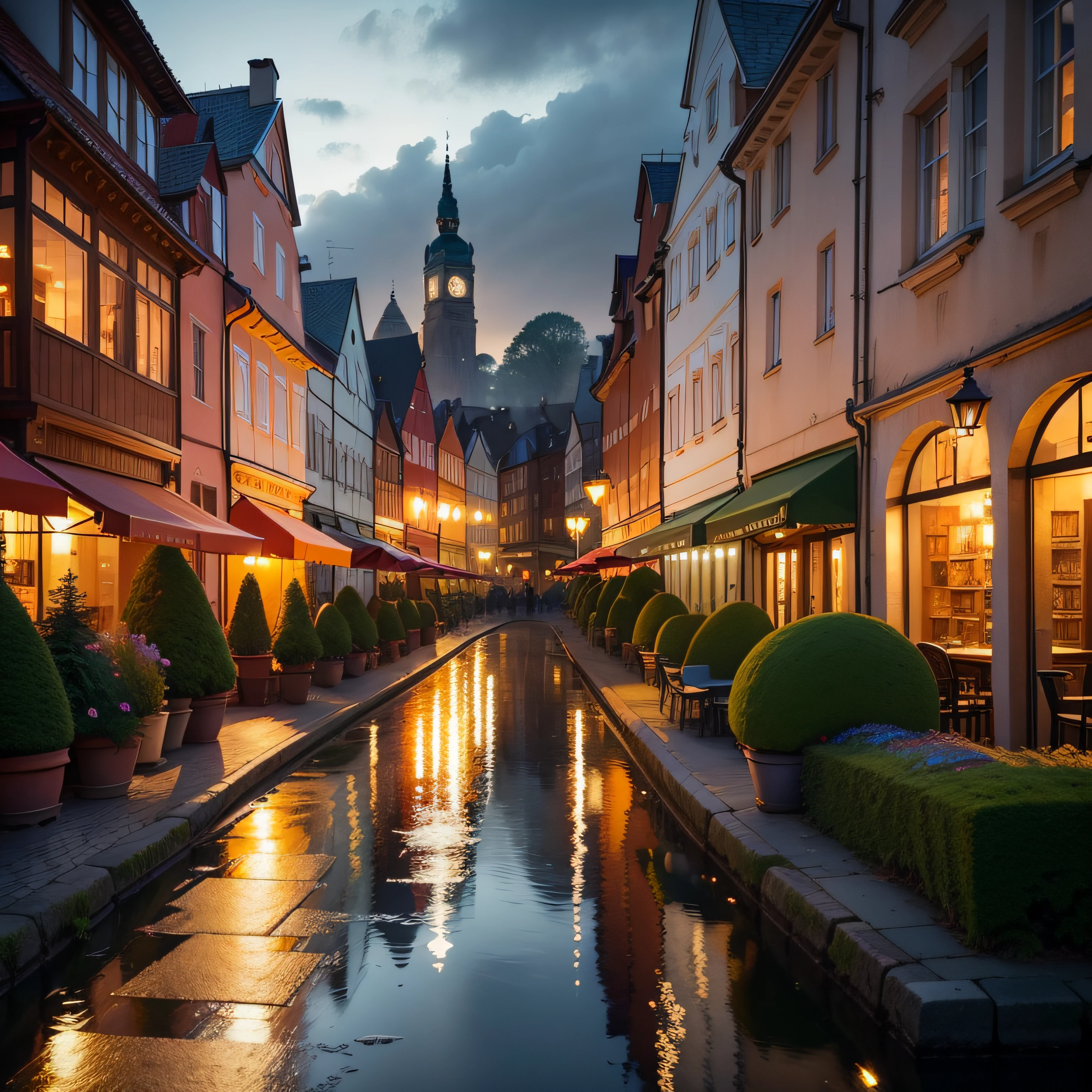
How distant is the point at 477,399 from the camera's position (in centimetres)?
15225

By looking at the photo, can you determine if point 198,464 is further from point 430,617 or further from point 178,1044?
point 178,1044

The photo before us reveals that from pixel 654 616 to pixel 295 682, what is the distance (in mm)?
7017

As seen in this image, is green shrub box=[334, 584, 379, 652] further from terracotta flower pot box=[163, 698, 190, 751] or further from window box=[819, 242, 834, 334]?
window box=[819, 242, 834, 334]

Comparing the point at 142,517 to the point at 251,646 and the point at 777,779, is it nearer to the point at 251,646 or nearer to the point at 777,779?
Answer: the point at 251,646

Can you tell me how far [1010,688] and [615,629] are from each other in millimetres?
16868

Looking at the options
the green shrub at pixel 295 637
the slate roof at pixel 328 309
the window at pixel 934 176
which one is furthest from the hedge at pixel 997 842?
the slate roof at pixel 328 309

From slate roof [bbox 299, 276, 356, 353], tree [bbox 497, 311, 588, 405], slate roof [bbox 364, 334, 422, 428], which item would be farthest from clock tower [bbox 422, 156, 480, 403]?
slate roof [bbox 299, 276, 356, 353]

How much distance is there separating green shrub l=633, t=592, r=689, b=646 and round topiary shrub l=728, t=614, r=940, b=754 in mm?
11541

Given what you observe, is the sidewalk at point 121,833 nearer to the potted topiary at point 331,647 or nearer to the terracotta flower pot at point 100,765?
the terracotta flower pot at point 100,765


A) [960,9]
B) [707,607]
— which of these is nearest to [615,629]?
[707,607]

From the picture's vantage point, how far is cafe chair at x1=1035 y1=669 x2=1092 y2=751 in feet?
26.8

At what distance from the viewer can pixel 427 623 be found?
32.5m

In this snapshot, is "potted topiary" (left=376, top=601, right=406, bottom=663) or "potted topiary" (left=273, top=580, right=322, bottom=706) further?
"potted topiary" (left=376, top=601, right=406, bottom=663)

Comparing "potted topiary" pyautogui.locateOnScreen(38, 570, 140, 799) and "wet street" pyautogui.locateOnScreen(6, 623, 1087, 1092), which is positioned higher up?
"potted topiary" pyautogui.locateOnScreen(38, 570, 140, 799)
